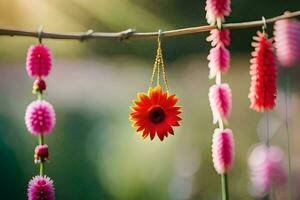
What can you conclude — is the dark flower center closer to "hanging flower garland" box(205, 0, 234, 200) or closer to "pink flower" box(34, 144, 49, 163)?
"hanging flower garland" box(205, 0, 234, 200)

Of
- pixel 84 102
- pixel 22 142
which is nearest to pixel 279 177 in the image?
pixel 84 102

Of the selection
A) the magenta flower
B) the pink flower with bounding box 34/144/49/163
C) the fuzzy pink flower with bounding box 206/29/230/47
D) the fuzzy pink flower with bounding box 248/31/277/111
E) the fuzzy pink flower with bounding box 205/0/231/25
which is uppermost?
the fuzzy pink flower with bounding box 205/0/231/25

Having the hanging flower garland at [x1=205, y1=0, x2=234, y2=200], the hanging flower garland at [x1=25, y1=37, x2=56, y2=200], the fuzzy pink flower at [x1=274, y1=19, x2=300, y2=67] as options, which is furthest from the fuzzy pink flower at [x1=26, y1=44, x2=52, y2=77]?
the fuzzy pink flower at [x1=274, y1=19, x2=300, y2=67]

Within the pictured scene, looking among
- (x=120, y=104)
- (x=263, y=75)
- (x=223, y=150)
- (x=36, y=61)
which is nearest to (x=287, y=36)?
(x=263, y=75)

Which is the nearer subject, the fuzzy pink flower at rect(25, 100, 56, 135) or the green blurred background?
the fuzzy pink flower at rect(25, 100, 56, 135)

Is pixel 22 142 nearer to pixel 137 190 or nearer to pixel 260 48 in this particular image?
pixel 137 190

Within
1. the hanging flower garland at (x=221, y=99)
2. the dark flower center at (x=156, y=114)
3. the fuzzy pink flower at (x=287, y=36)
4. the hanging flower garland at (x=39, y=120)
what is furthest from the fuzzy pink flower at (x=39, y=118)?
the fuzzy pink flower at (x=287, y=36)

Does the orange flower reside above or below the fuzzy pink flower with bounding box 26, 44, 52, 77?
below

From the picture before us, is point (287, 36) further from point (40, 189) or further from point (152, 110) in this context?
point (40, 189)

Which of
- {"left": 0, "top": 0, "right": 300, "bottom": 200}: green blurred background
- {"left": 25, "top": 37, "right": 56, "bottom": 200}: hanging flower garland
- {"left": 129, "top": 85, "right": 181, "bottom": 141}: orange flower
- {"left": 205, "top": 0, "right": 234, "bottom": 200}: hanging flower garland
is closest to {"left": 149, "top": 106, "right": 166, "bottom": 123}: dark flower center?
{"left": 129, "top": 85, "right": 181, "bottom": 141}: orange flower
